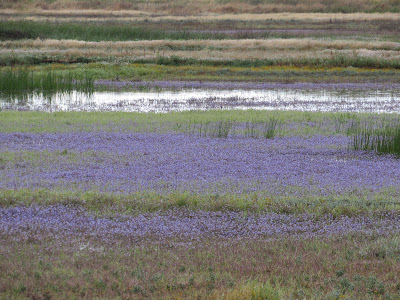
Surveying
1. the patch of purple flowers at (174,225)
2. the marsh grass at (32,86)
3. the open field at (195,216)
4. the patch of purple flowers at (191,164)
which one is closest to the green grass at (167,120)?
the open field at (195,216)

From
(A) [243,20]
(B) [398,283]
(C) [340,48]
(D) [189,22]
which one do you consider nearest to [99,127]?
(B) [398,283]

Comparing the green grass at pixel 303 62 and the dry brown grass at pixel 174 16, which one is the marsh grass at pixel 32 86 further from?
the dry brown grass at pixel 174 16

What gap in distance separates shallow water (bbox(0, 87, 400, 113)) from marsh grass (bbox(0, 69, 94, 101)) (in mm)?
437

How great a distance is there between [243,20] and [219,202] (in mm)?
73118

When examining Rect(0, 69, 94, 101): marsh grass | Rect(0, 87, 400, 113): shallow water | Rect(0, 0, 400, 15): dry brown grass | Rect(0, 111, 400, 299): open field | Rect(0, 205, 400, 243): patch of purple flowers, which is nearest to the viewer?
Rect(0, 111, 400, 299): open field

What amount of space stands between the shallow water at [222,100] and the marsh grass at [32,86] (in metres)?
0.44

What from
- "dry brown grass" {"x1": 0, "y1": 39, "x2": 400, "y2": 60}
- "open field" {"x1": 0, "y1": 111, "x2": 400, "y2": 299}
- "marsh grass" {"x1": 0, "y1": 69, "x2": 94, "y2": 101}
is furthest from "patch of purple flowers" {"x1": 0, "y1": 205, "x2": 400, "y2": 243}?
"dry brown grass" {"x1": 0, "y1": 39, "x2": 400, "y2": 60}

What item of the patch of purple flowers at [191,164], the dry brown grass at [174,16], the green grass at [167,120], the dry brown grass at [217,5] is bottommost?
the green grass at [167,120]

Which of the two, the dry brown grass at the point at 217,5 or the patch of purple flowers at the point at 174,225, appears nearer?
the patch of purple flowers at the point at 174,225

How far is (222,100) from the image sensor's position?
26.0 m

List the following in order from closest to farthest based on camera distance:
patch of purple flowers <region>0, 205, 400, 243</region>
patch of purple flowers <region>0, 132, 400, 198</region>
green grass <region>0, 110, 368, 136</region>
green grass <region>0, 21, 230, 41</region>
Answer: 1. patch of purple flowers <region>0, 205, 400, 243</region>
2. patch of purple flowers <region>0, 132, 400, 198</region>
3. green grass <region>0, 110, 368, 136</region>
4. green grass <region>0, 21, 230, 41</region>

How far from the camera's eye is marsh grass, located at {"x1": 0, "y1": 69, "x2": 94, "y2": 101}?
26203mm

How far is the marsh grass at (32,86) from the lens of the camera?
86.0 feet

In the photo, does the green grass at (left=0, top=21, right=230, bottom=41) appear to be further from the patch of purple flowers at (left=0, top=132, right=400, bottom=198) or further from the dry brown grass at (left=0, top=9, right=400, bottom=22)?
the patch of purple flowers at (left=0, top=132, right=400, bottom=198)
